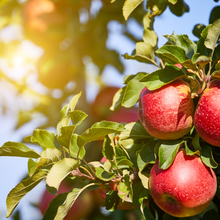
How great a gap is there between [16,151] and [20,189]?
0.39ft

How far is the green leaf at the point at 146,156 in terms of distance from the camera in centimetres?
88

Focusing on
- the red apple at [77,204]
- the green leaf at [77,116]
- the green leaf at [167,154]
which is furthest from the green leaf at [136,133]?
the red apple at [77,204]

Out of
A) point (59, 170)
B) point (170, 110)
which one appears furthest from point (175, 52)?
point (59, 170)

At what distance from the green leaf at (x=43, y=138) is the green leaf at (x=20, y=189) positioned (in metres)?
0.11

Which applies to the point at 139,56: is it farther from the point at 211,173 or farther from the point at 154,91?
the point at 211,173

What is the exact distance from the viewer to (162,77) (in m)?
0.82

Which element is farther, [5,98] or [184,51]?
[5,98]

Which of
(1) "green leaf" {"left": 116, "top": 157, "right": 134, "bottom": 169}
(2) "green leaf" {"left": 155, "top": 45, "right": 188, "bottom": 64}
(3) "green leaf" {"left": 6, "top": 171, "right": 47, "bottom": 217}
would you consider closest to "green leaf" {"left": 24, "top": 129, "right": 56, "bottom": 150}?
(3) "green leaf" {"left": 6, "top": 171, "right": 47, "bottom": 217}

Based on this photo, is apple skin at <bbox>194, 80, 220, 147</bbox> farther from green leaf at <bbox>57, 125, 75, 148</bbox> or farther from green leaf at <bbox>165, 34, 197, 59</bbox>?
green leaf at <bbox>57, 125, 75, 148</bbox>

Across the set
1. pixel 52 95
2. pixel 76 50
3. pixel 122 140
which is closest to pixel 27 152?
pixel 122 140

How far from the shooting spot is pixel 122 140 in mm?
994

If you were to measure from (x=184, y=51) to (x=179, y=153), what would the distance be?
328mm

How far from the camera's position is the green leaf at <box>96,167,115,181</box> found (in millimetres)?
847

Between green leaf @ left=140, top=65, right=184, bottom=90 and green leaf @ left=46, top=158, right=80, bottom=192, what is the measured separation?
335 mm
